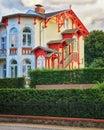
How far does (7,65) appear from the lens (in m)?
46.5

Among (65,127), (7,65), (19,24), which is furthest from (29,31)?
(65,127)

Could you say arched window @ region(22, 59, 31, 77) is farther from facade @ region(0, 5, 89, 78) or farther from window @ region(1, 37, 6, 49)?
window @ region(1, 37, 6, 49)

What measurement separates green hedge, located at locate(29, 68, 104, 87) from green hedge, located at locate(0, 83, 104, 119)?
9793mm

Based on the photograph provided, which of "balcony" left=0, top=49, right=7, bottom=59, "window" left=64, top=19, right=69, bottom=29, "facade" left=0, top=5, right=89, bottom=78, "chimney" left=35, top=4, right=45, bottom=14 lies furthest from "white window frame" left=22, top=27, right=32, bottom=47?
"window" left=64, top=19, right=69, bottom=29

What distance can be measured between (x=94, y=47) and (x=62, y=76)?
140 ft

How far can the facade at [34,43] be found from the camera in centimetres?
4528

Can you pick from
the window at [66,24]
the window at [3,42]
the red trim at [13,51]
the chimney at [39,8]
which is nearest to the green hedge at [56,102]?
the red trim at [13,51]

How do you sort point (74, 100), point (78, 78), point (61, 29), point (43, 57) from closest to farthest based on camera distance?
point (74, 100), point (78, 78), point (43, 57), point (61, 29)

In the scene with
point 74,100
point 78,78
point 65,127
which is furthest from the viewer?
point 78,78

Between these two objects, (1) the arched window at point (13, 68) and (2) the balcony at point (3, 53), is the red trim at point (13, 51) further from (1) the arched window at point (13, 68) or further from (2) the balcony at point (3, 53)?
(2) the balcony at point (3, 53)

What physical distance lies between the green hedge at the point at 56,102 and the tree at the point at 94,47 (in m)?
49.8

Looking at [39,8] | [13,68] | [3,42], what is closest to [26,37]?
[3,42]

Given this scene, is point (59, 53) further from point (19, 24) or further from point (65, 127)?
point (65, 127)

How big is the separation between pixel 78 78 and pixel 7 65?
13.7 m
